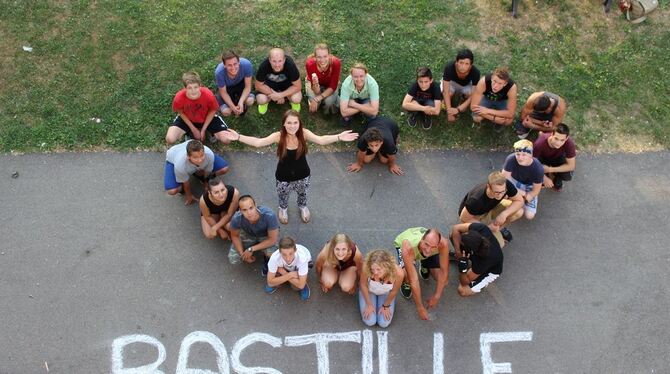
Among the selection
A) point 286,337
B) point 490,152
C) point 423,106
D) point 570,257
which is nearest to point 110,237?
point 286,337

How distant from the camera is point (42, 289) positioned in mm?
6180

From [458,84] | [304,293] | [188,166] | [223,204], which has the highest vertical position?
[458,84]

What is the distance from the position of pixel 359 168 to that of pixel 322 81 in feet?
4.19

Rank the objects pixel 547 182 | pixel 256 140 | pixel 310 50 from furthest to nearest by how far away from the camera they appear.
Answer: pixel 310 50
pixel 547 182
pixel 256 140

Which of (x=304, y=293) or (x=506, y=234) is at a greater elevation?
(x=506, y=234)

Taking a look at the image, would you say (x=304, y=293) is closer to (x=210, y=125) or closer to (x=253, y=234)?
(x=253, y=234)

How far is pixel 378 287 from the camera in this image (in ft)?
19.0

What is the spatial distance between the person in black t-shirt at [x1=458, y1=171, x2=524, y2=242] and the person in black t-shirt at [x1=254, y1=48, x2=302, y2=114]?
2.69 meters

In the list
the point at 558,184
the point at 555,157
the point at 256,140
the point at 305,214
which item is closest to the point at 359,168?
the point at 305,214

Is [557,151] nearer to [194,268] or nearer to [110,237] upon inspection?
[194,268]

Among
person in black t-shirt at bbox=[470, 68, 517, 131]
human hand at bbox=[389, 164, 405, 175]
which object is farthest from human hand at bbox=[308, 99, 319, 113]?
person in black t-shirt at bbox=[470, 68, 517, 131]

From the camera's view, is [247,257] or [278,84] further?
[278,84]

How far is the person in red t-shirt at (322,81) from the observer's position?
24.0 feet

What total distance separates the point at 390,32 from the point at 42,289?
19.0 ft
